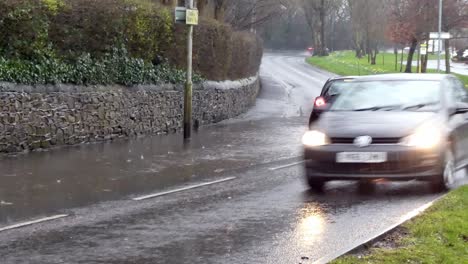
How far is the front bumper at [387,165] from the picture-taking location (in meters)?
10.0

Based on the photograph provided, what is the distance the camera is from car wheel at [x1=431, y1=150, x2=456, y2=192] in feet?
34.3

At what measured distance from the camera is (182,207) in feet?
31.3

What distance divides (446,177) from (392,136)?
3.77ft

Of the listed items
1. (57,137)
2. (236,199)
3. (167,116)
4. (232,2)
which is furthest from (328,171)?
(232,2)

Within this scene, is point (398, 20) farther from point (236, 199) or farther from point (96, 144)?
point (236, 199)

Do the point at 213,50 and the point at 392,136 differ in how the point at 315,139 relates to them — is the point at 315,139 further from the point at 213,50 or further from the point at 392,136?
the point at 213,50

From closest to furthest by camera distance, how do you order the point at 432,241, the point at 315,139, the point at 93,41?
the point at 432,241 → the point at 315,139 → the point at 93,41

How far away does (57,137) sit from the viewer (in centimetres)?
1557

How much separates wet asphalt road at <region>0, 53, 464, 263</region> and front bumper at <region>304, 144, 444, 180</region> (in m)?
A: 0.31

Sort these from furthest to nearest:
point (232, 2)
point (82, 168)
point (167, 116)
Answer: point (232, 2) → point (167, 116) → point (82, 168)

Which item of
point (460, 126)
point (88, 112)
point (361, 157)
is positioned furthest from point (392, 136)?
point (88, 112)

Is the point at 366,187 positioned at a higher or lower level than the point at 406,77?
lower

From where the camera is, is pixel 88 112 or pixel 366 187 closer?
pixel 366 187

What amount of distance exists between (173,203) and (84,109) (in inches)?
285
